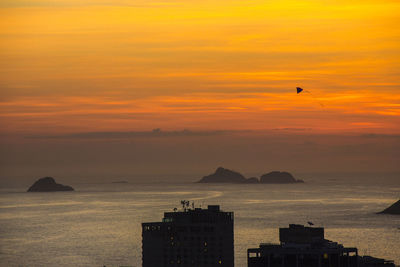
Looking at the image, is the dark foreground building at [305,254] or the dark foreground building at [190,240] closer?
the dark foreground building at [305,254]

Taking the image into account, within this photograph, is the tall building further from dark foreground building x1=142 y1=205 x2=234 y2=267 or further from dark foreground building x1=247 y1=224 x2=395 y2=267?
dark foreground building x1=142 y1=205 x2=234 y2=267

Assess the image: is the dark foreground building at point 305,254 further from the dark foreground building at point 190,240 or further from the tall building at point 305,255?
the dark foreground building at point 190,240

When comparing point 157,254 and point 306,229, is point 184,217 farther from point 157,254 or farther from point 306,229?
point 306,229

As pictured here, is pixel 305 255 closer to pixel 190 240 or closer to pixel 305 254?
pixel 305 254

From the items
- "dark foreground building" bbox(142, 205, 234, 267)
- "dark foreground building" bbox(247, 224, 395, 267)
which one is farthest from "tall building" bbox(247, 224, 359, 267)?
"dark foreground building" bbox(142, 205, 234, 267)

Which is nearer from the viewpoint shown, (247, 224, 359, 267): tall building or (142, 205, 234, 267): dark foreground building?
(247, 224, 359, 267): tall building

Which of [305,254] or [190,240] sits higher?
[190,240]

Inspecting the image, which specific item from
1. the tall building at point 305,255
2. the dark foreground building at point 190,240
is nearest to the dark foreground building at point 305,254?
the tall building at point 305,255

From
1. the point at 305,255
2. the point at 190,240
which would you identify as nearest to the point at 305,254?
the point at 305,255

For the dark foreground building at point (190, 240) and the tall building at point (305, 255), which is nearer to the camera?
the tall building at point (305, 255)
